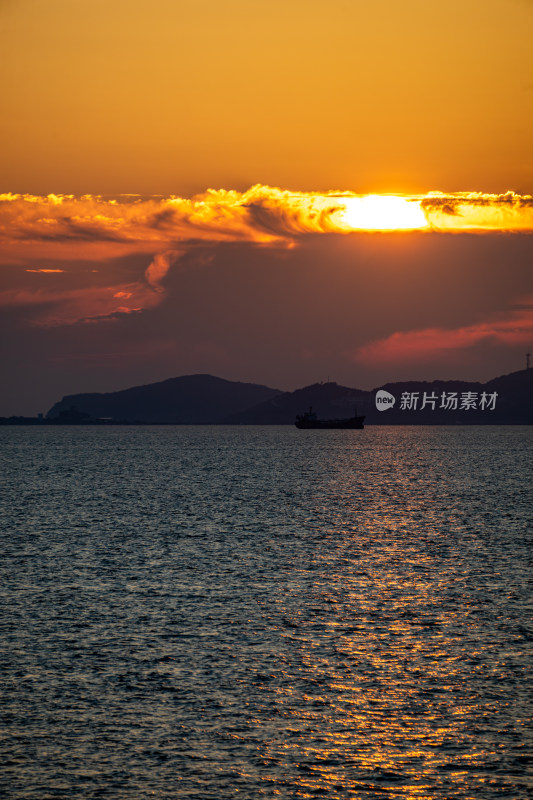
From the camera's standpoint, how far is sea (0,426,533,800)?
23.7 m

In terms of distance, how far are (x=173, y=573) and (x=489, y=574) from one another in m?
18.2

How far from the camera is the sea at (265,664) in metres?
23.7

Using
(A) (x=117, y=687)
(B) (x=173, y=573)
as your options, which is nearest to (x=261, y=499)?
(B) (x=173, y=573)

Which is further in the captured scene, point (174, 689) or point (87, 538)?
point (87, 538)

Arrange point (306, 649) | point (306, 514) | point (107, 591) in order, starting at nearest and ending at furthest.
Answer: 1. point (306, 649)
2. point (107, 591)
3. point (306, 514)

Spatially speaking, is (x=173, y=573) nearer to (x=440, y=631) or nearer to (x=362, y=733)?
(x=440, y=631)

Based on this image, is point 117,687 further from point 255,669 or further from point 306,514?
point 306,514

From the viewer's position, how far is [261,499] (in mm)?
115062

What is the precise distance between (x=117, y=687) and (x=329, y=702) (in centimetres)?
682

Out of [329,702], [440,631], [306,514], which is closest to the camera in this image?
[329,702]

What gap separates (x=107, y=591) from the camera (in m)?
48.8

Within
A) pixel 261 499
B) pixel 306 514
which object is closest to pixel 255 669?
pixel 306 514

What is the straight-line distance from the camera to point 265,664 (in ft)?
111

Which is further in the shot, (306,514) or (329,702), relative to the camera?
(306,514)
